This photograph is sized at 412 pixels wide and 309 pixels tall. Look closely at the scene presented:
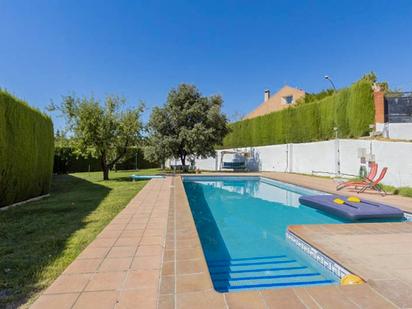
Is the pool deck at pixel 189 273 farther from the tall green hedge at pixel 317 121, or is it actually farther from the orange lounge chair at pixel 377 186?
the tall green hedge at pixel 317 121

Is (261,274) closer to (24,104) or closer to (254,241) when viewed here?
(254,241)

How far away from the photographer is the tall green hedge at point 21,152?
24.0ft

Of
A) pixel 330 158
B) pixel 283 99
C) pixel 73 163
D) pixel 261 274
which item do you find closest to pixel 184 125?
pixel 330 158

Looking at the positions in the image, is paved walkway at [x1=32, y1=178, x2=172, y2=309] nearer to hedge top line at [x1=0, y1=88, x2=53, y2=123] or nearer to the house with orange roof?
hedge top line at [x1=0, y1=88, x2=53, y2=123]

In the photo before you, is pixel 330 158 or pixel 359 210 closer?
pixel 359 210

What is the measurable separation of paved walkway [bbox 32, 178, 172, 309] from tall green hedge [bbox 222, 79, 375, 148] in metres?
13.5

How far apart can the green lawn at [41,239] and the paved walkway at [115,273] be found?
0.24m

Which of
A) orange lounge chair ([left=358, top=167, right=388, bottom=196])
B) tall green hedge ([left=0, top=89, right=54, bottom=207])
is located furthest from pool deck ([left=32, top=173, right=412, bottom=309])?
orange lounge chair ([left=358, top=167, right=388, bottom=196])

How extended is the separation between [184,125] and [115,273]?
721 inches

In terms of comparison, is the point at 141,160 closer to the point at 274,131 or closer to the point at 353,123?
the point at 274,131

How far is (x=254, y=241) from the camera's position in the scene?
555 centimetres

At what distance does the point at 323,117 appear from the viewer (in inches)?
686

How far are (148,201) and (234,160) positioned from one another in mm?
18277

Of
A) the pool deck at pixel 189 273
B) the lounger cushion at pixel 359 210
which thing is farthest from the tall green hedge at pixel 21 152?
the lounger cushion at pixel 359 210
